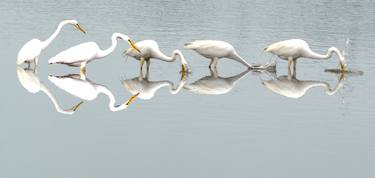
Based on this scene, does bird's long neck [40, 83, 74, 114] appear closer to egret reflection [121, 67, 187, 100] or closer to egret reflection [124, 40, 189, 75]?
egret reflection [121, 67, 187, 100]

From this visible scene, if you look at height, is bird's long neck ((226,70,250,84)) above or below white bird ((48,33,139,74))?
below

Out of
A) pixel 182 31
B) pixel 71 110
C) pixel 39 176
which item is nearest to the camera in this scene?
pixel 39 176

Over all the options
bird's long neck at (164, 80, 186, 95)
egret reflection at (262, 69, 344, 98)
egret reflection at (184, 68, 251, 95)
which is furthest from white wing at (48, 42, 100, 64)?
egret reflection at (262, 69, 344, 98)

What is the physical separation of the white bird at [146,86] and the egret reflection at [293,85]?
1970mm

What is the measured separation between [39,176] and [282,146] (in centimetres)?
419

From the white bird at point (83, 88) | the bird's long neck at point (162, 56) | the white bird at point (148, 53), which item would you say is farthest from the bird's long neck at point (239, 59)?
the white bird at point (83, 88)

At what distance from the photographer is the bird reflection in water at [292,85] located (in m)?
20.6

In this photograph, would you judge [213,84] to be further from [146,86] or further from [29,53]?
[29,53]

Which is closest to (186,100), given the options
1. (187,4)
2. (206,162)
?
(206,162)

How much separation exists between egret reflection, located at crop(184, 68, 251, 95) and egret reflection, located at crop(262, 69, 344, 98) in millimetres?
749

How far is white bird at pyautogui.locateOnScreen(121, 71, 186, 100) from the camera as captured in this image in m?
19.6

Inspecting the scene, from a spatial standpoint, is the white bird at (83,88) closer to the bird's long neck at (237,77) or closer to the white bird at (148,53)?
the white bird at (148,53)

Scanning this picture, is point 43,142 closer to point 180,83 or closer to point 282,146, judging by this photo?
point 282,146

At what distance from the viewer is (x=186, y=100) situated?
19.0 metres
